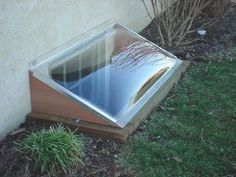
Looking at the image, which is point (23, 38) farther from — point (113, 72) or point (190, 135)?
point (190, 135)

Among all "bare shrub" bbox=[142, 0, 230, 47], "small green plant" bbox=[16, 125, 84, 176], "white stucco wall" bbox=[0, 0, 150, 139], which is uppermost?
"white stucco wall" bbox=[0, 0, 150, 139]

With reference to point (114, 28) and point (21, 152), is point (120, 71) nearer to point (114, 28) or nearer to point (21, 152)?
point (114, 28)

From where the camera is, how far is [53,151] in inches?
140

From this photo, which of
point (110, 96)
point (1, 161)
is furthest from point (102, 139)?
point (1, 161)

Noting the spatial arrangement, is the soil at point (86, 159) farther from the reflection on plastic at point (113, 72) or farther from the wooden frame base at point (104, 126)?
Result: the reflection on plastic at point (113, 72)

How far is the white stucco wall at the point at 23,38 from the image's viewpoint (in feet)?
13.1

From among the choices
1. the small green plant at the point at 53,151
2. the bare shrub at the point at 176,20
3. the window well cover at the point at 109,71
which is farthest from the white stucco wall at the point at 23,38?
the bare shrub at the point at 176,20

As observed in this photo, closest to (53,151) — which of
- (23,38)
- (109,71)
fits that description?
(23,38)

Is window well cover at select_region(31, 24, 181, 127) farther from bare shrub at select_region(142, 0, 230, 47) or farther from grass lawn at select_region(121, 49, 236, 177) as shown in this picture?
bare shrub at select_region(142, 0, 230, 47)

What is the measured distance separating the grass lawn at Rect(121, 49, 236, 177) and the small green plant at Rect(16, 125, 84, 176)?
17.9 inches

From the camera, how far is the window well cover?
4348mm

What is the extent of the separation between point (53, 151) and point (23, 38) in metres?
1.21

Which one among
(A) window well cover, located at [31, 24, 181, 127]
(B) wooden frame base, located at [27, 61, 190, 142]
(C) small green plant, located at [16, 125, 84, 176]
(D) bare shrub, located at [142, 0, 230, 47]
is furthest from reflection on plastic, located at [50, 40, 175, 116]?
(D) bare shrub, located at [142, 0, 230, 47]

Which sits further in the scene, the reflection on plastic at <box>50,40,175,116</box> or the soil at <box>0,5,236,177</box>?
the reflection on plastic at <box>50,40,175,116</box>
